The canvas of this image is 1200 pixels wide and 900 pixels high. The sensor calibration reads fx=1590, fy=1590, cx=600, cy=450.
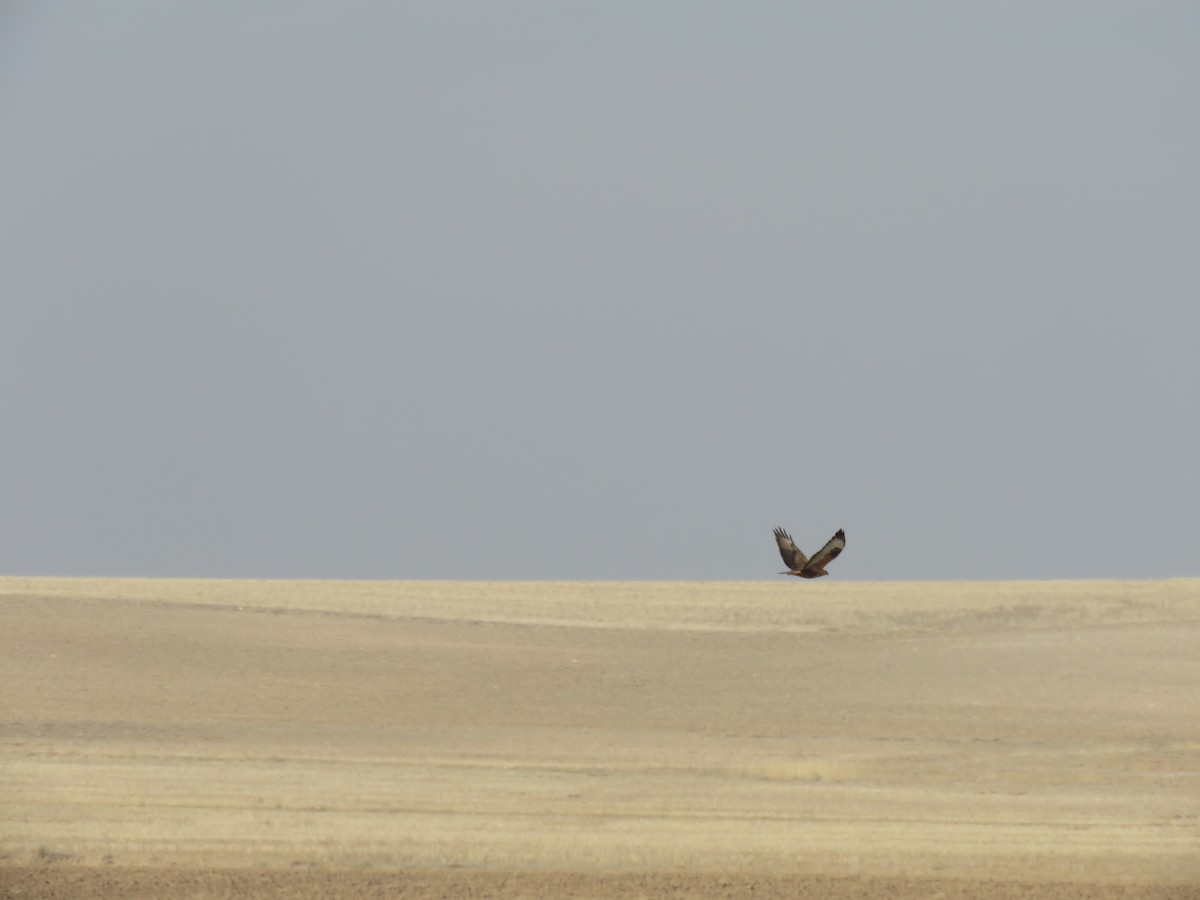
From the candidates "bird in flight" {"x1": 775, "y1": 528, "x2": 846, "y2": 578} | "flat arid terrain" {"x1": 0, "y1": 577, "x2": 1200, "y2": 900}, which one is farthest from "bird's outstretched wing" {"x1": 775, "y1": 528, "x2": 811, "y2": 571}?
"flat arid terrain" {"x1": 0, "y1": 577, "x2": 1200, "y2": 900}

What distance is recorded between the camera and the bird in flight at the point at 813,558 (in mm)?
10188

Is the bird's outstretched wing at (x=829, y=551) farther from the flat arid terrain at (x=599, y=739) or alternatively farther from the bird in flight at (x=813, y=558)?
the flat arid terrain at (x=599, y=739)

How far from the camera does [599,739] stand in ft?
60.1

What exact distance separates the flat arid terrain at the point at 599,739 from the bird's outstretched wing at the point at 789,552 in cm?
306

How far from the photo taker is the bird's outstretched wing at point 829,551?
33.7 ft

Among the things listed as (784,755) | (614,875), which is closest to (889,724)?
(784,755)

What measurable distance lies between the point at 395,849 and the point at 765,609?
53.1 ft

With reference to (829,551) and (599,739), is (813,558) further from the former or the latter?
(599,739)

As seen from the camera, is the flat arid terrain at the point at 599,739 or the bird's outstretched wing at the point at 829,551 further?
the flat arid terrain at the point at 599,739

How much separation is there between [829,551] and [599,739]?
855cm

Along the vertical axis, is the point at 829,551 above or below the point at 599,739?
above

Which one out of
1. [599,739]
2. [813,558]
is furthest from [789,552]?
[599,739]

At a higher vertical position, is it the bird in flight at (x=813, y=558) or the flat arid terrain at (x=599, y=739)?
the bird in flight at (x=813, y=558)

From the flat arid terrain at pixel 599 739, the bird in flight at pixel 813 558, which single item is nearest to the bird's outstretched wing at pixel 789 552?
the bird in flight at pixel 813 558
